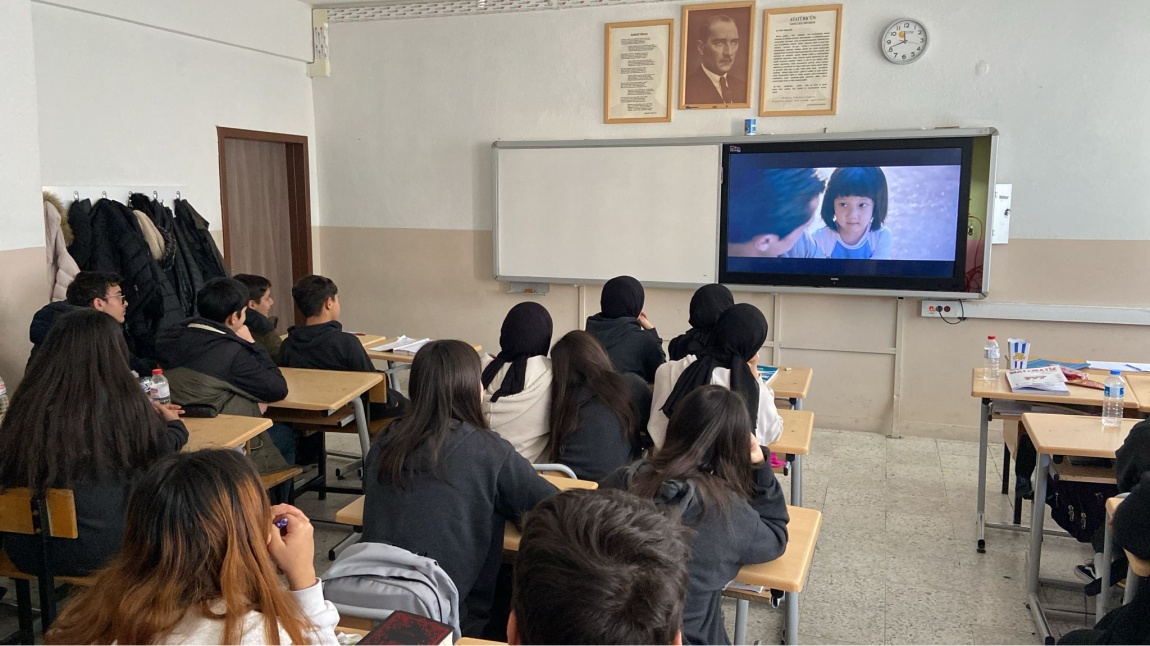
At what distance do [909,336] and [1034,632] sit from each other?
263 centimetres

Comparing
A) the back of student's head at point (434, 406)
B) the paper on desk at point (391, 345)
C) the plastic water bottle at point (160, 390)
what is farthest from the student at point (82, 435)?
the paper on desk at point (391, 345)

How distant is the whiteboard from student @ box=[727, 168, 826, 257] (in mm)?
173

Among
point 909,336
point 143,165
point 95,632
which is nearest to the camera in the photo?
point 95,632

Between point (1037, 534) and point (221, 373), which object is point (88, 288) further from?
point (1037, 534)

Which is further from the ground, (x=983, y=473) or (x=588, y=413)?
(x=588, y=413)

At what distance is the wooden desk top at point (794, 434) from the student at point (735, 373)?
42 mm

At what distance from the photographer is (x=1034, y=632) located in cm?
305

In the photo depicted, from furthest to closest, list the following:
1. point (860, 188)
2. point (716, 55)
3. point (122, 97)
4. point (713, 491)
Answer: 1. point (716, 55)
2. point (860, 188)
3. point (122, 97)
4. point (713, 491)

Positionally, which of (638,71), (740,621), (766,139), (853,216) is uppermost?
(638,71)

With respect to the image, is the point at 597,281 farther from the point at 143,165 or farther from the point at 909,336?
the point at 143,165

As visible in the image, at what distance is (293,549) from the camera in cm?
145

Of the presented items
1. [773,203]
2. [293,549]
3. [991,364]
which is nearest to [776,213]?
[773,203]

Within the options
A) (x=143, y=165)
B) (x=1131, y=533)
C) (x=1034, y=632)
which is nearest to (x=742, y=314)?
(x=1131, y=533)

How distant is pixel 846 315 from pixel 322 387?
343cm
